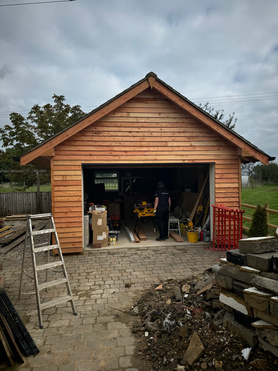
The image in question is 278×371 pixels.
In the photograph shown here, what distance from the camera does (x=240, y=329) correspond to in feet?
10.2

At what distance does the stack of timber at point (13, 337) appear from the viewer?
3197 mm

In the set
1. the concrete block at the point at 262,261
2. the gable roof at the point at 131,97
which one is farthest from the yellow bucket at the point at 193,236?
the concrete block at the point at 262,261

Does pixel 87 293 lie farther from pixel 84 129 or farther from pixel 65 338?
pixel 84 129

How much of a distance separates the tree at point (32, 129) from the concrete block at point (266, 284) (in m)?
16.3

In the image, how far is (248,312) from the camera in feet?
10.1

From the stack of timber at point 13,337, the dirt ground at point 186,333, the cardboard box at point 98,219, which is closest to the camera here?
the dirt ground at point 186,333

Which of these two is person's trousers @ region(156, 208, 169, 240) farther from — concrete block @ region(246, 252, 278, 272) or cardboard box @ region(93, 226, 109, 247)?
concrete block @ region(246, 252, 278, 272)

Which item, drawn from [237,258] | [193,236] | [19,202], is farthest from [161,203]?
[19,202]

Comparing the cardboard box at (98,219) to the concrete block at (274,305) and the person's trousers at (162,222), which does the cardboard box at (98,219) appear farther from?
the concrete block at (274,305)

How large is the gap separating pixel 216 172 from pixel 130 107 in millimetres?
3493

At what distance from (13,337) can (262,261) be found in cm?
322

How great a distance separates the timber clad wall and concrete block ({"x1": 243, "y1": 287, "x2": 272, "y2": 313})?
5598mm

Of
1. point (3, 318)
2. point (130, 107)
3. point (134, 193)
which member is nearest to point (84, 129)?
point (130, 107)

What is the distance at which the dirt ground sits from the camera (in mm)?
2855
